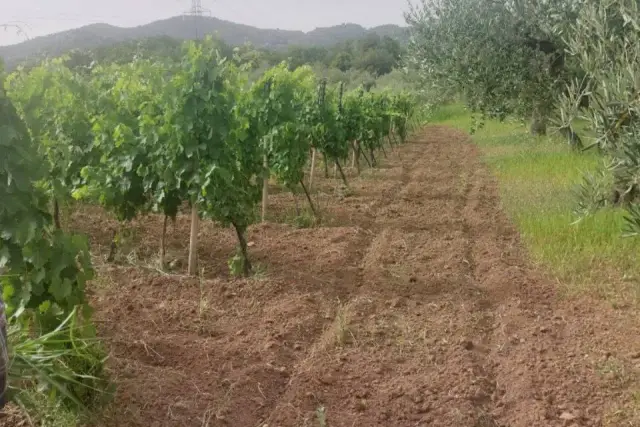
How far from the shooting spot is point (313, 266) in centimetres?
Result: 716

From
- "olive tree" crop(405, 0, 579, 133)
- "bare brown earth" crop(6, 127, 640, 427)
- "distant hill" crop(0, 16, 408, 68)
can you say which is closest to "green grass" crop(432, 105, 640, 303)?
"bare brown earth" crop(6, 127, 640, 427)

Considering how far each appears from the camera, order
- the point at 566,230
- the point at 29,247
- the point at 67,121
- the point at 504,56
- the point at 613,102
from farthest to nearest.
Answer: the point at 504,56 → the point at 566,230 → the point at 67,121 → the point at 613,102 → the point at 29,247

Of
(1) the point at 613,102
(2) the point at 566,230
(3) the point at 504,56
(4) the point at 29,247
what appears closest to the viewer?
(4) the point at 29,247

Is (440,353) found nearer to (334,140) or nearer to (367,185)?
(334,140)

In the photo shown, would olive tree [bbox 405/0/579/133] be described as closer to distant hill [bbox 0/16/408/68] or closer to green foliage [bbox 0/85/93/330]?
distant hill [bbox 0/16/408/68]

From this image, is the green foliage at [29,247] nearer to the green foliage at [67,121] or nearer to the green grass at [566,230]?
the green foliage at [67,121]

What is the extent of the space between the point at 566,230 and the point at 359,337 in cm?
397

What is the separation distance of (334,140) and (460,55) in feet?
16.5

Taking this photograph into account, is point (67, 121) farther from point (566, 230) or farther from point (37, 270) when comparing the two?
point (566, 230)

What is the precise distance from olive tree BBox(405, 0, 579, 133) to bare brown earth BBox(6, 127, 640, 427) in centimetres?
727

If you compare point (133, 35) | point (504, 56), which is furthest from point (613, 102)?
point (133, 35)

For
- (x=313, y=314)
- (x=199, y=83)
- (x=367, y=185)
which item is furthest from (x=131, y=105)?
(x=367, y=185)

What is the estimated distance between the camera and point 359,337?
17.2 feet

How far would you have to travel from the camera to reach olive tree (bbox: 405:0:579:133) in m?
14.5
